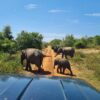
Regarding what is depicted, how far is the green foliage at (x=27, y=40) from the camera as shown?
4481 centimetres

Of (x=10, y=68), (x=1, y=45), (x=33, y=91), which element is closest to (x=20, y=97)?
(x=33, y=91)

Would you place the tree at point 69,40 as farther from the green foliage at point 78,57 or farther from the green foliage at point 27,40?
the green foliage at point 78,57

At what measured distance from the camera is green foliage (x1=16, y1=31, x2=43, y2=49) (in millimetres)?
44806

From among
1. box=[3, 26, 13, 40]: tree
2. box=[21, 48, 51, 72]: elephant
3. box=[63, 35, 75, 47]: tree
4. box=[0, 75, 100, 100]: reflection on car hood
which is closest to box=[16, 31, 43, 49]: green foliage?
box=[3, 26, 13, 40]: tree

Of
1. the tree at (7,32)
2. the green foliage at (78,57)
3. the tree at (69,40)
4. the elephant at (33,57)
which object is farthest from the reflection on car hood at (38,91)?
the tree at (69,40)

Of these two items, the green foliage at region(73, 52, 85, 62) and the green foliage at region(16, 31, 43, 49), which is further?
the green foliage at region(16, 31, 43, 49)

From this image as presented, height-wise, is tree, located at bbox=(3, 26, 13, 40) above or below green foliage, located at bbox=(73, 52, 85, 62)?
above

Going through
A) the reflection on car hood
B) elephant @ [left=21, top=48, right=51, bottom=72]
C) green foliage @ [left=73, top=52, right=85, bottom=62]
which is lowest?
green foliage @ [left=73, top=52, right=85, bottom=62]

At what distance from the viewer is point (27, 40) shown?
4525 cm

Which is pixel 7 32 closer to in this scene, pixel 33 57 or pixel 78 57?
pixel 78 57

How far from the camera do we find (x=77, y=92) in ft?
9.59

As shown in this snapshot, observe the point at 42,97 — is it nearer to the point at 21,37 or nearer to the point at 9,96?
the point at 9,96

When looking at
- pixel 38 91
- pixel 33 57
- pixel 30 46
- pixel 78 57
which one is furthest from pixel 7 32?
pixel 38 91

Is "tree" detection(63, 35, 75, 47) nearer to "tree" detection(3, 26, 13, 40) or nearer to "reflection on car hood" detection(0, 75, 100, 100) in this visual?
"tree" detection(3, 26, 13, 40)
